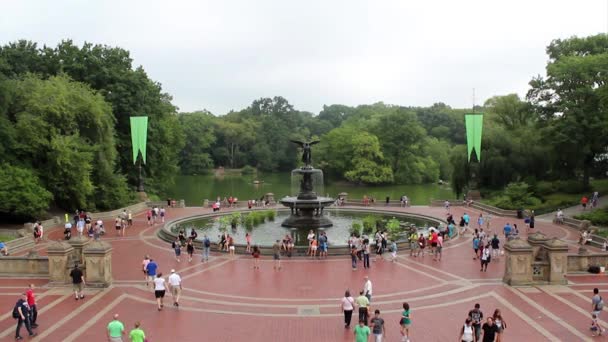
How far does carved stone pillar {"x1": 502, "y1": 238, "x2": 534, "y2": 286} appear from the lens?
20156 mm

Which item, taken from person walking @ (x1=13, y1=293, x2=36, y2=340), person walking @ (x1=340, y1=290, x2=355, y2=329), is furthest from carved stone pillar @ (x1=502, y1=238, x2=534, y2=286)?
person walking @ (x1=13, y1=293, x2=36, y2=340)

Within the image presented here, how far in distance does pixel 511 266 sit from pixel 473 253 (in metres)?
6.66

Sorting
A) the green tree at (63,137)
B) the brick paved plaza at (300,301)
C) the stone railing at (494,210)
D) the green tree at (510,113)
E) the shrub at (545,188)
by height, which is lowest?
the brick paved plaza at (300,301)

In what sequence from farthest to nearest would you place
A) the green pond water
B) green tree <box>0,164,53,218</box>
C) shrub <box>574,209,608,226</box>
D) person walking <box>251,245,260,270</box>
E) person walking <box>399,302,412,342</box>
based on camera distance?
shrub <box>574,209,608,226</box>
green tree <box>0,164,53,218</box>
the green pond water
person walking <box>251,245,260,270</box>
person walking <box>399,302,412,342</box>

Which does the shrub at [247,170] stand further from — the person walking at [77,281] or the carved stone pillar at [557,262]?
the carved stone pillar at [557,262]

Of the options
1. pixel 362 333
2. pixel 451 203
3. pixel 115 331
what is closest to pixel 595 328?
pixel 362 333

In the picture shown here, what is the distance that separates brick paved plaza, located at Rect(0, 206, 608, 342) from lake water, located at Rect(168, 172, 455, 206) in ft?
132

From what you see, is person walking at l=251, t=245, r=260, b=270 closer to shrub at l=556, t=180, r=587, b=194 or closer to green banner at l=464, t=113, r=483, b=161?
green banner at l=464, t=113, r=483, b=161

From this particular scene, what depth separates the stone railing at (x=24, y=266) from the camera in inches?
872

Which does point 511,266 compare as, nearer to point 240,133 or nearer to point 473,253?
point 473,253

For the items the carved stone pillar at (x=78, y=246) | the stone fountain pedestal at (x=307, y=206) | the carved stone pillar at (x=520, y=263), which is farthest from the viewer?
the stone fountain pedestal at (x=307, y=206)

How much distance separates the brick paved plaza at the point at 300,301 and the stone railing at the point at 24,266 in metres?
0.70

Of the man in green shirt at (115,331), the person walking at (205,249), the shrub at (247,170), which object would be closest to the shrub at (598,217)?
the person walking at (205,249)

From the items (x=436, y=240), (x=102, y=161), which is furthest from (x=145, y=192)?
(x=436, y=240)
